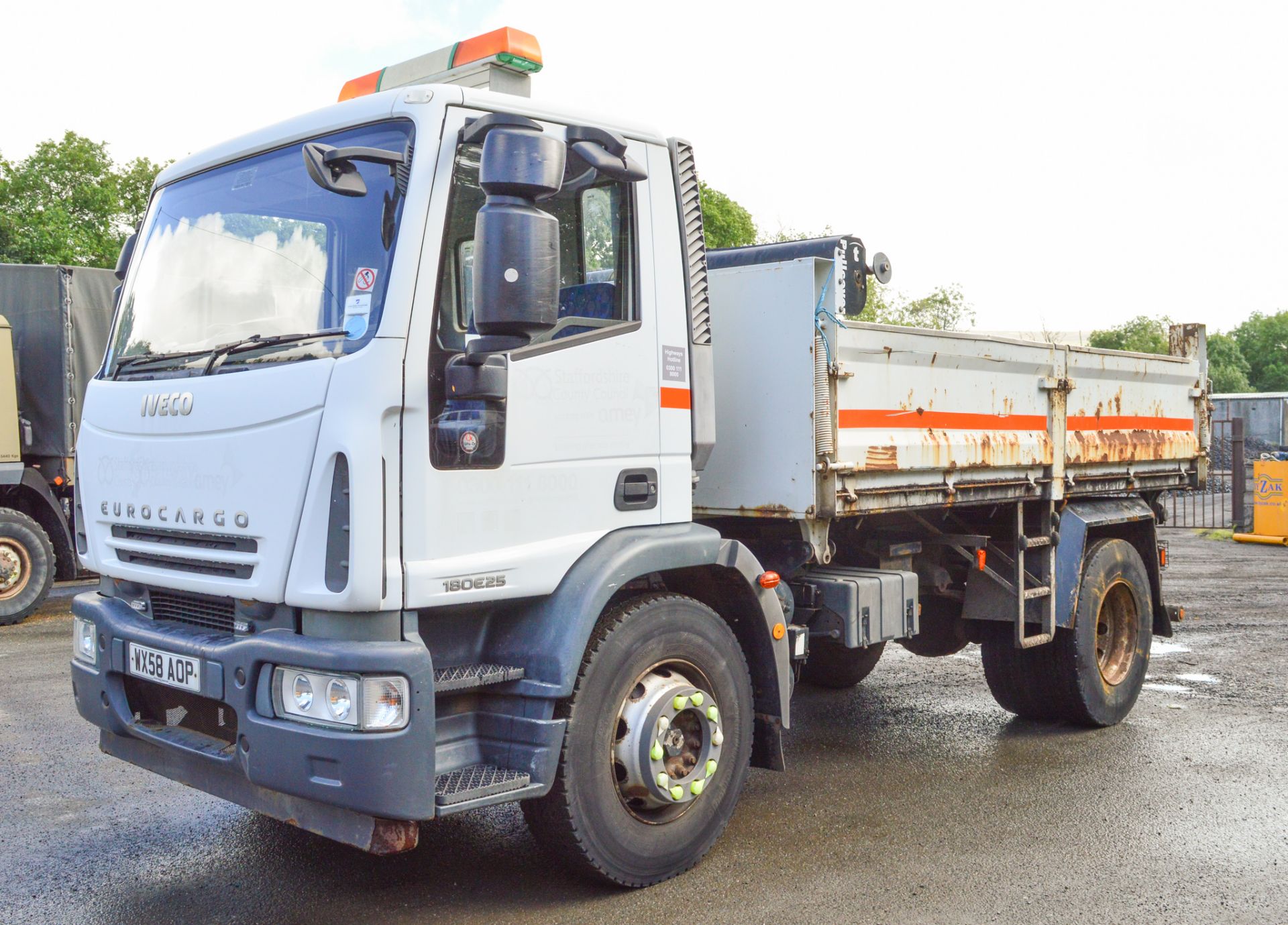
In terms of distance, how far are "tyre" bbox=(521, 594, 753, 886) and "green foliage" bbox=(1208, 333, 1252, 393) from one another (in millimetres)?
68070

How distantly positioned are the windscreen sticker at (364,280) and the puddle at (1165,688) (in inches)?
238

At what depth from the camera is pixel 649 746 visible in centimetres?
404

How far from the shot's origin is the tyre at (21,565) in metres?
10.3

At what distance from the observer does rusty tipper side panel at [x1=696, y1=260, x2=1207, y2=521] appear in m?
4.75

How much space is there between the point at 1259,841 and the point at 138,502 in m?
4.51

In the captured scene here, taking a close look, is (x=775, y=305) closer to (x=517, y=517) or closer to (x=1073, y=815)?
(x=517, y=517)

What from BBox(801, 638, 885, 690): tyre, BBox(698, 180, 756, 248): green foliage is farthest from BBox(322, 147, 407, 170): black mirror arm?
BBox(698, 180, 756, 248): green foliage

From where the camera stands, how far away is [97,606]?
424cm

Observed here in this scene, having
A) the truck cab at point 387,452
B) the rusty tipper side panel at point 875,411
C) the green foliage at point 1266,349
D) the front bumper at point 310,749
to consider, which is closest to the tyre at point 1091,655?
the rusty tipper side panel at point 875,411

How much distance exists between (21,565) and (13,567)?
0.23 feet

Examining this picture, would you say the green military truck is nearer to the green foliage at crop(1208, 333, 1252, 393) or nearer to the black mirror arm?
the black mirror arm

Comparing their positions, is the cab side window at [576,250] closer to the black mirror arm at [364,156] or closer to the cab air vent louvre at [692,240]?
the black mirror arm at [364,156]

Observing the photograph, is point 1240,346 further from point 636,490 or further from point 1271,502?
point 636,490

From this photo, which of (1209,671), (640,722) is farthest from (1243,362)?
(640,722)
